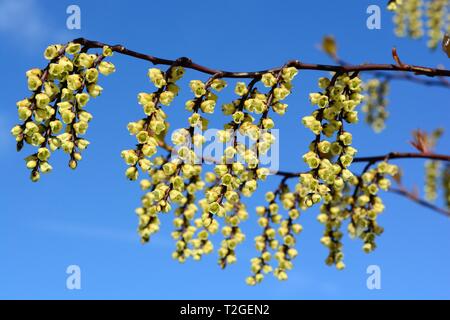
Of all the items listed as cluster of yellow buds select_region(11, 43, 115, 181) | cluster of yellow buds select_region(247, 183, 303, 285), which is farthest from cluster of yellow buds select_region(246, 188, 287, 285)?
cluster of yellow buds select_region(11, 43, 115, 181)

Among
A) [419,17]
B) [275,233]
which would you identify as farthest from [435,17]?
[275,233]

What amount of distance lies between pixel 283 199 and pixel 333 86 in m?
A: 1.85

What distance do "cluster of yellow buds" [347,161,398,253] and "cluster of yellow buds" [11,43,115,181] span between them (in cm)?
246

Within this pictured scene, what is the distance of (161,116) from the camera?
3051 millimetres

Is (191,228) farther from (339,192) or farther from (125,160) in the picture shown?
(125,160)

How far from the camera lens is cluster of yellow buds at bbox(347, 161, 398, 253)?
15.3ft

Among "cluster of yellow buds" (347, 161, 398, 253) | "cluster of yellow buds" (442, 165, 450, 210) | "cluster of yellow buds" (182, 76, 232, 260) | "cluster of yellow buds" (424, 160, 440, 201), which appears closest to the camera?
"cluster of yellow buds" (182, 76, 232, 260)

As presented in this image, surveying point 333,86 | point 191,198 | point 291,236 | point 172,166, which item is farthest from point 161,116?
point 291,236

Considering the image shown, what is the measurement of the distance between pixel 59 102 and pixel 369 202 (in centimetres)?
270

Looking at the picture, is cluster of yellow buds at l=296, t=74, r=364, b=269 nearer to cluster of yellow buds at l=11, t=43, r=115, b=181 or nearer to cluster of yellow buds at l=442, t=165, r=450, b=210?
cluster of yellow buds at l=11, t=43, r=115, b=181

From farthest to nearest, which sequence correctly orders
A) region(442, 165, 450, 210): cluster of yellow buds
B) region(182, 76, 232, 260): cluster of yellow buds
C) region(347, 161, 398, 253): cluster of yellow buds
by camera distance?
region(442, 165, 450, 210): cluster of yellow buds → region(347, 161, 398, 253): cluster of yellow buds → region(182, 76, 232, 260): cluster of yellow buds

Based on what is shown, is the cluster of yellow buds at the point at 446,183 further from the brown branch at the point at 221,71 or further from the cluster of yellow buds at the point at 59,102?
the cluster of yellow buds at the point at 59,102

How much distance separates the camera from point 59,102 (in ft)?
10.1

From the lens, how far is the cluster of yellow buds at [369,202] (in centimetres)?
465
